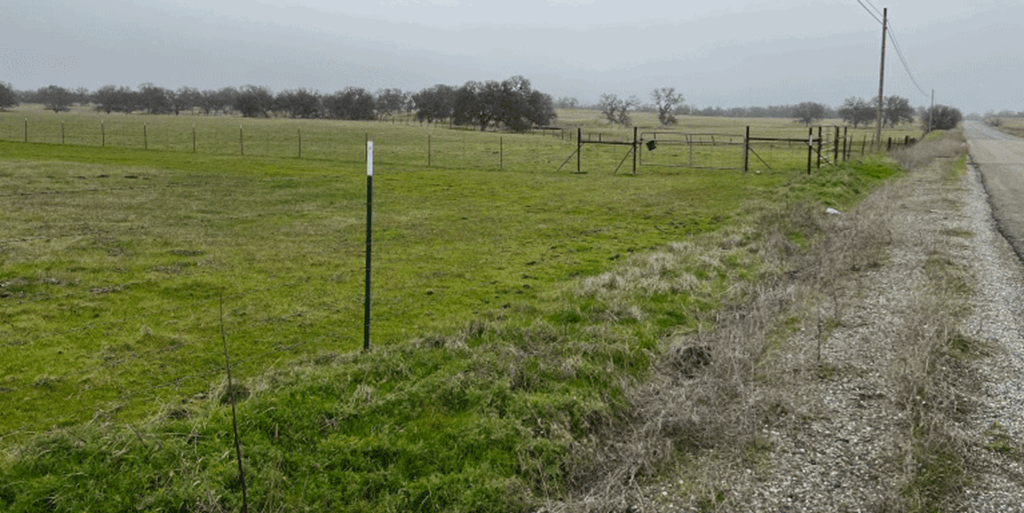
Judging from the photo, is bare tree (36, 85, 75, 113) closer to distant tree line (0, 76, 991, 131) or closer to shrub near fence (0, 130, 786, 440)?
distant tree line (0, 76, 991, 131)

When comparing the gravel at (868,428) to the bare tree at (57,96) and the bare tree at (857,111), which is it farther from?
the bare tree at (57,96)

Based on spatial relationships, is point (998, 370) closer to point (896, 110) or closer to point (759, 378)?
point (759, 378)

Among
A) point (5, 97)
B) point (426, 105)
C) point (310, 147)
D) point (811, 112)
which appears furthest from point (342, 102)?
point (811, 112)

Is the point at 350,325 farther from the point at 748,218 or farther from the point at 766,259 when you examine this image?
the point at 748,218

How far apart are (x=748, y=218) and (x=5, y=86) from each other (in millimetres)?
138364

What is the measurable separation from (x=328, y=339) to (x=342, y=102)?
4724 inches

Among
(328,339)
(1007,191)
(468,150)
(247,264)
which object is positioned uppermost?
(468,150)

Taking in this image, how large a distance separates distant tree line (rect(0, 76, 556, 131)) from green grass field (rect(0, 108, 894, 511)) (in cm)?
7868

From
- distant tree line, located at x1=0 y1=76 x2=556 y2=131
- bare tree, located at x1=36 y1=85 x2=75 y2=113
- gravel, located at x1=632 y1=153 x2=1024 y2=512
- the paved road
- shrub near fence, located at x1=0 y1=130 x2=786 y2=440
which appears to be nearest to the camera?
gravel, located at x1=632 y1=153 x2=1024 y2=512

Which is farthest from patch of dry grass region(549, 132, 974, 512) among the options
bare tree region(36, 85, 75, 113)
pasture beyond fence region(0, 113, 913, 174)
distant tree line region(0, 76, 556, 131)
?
bare tree region(36, 85, 75, 113)

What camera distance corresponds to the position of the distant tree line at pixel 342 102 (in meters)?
96.9

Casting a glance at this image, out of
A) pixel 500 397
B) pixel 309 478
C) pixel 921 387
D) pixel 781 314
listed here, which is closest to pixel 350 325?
pixel 500 397

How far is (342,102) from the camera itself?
121m

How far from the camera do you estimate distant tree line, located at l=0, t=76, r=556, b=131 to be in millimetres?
96938
